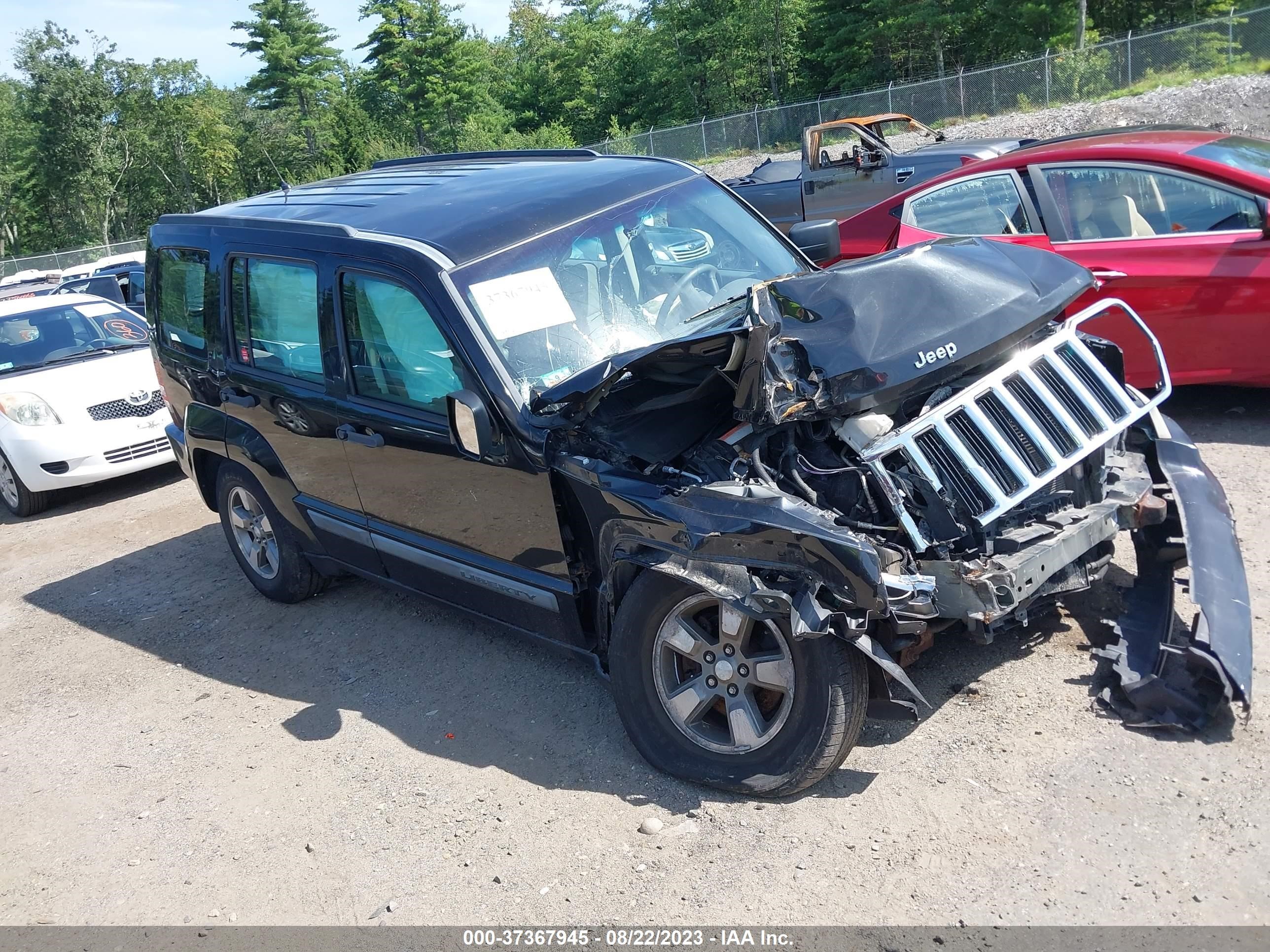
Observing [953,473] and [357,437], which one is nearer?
[953,473]

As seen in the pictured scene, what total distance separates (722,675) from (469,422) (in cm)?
125

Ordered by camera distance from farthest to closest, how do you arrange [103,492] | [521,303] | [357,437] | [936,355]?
[103,492] → [357,437] → [521,303] → [936,355]

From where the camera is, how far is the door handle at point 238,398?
539 cm

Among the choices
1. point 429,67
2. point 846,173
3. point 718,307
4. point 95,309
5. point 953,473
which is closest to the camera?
point 953,473

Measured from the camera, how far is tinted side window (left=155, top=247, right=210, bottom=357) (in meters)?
5.73

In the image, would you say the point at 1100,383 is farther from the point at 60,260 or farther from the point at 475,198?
the point at 60,260

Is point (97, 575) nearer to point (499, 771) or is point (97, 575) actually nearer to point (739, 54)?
point (499, 771)

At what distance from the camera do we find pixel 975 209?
6.89 metres

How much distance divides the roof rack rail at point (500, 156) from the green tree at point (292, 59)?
59136 mm

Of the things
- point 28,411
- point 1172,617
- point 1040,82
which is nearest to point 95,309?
point 28,411

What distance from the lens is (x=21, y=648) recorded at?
6289mm

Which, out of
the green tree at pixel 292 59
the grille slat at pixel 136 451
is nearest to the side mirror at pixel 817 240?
the grille slat at pixel 136 451

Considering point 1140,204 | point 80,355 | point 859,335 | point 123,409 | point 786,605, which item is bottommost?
point 123,409

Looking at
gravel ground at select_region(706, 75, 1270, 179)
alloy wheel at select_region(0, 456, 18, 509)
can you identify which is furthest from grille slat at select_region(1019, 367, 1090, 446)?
→ gravel ground at select_region(706, 75, 1270, 179)
